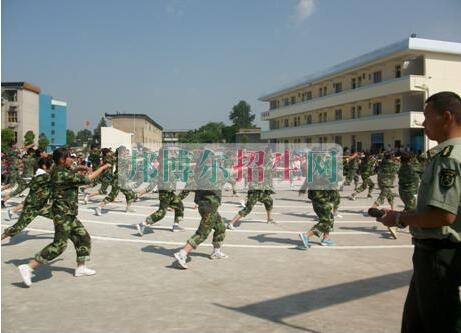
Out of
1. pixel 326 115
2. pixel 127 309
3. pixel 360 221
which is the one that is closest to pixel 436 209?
pixel 127 309

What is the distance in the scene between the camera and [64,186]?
584 centimetres

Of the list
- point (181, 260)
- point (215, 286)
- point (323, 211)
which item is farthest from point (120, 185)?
point (215, 286)

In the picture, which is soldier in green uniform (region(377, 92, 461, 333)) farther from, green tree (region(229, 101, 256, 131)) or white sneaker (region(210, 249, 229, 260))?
green tree (region(229, 101, 256, 131))

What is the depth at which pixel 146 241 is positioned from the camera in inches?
336

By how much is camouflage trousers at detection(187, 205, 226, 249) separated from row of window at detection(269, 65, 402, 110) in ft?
111

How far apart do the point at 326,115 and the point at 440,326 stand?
157 ft

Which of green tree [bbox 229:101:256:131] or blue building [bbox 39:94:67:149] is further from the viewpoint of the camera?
green tree [bbox 229:101:256:131]

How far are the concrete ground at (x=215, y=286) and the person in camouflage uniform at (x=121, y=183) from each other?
285 cm

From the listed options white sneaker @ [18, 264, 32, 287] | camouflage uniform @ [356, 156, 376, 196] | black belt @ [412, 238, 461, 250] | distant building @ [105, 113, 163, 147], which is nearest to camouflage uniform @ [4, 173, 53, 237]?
white sneaker @ [18, 264, 32, 287]

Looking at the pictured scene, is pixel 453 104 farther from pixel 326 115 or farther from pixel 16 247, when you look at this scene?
pixel 326 115

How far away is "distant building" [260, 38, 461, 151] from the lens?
3488 centimetres

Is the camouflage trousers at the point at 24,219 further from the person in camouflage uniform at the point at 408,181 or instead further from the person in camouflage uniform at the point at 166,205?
the person in camouflage uniform at the point at 408,181

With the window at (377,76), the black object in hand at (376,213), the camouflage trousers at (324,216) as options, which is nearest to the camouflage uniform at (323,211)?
the camouflage trousers at (324,216)

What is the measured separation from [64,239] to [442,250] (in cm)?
467
